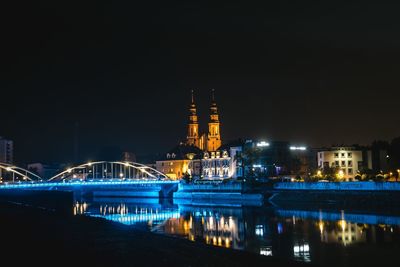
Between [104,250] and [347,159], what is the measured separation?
8306 centimetres

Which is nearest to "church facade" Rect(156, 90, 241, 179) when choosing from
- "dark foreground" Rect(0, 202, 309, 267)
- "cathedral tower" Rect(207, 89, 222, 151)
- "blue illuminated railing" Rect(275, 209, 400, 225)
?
"cathedral tower" Rect(207, 89, 222, 151)

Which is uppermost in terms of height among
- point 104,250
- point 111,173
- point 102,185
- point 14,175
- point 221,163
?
point 221,163

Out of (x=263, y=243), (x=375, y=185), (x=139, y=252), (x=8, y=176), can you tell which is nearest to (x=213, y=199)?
(x=375, y=185)

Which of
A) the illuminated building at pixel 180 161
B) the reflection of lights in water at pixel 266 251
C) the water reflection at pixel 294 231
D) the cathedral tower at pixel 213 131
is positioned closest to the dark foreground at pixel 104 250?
the reflection of lights in water at pixel 266 251

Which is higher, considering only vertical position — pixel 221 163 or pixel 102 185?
pixel 221 163

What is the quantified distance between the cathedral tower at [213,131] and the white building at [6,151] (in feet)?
192

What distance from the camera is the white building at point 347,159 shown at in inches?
4294

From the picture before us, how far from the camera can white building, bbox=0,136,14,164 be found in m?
185

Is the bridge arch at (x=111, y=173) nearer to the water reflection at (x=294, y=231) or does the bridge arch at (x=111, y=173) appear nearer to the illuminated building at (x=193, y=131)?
the illuminated building at (x=193, y=131)

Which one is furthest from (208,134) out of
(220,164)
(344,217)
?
(344,217)

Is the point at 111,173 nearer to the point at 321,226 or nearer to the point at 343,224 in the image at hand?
the point at 343,224

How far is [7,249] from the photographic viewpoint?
3088 centimetres

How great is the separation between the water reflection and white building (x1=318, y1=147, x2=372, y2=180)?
44.8 m

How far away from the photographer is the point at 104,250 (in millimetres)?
31656
